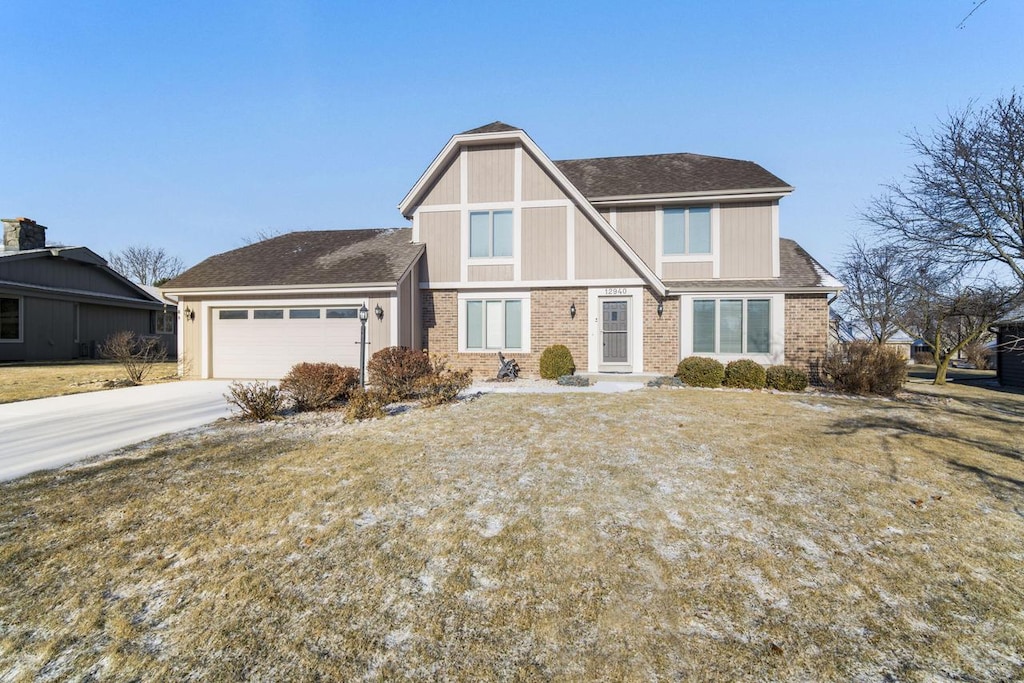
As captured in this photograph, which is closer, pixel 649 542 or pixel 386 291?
pixel 649 542

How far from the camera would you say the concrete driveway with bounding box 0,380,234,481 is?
6.00m

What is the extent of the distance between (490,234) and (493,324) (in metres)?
2.83

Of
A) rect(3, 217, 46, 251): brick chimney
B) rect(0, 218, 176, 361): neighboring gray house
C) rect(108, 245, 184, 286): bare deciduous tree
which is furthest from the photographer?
rect(108, 245, 184, 286): bare deciduous tree

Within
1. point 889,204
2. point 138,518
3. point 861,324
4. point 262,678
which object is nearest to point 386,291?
point 138,518

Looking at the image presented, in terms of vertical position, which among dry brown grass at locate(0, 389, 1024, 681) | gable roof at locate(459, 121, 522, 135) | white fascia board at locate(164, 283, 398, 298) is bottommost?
dry brown grass at locate(0, 389, 1024, 681)

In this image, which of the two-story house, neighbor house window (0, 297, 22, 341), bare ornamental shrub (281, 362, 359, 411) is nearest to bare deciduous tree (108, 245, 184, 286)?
neighbor house window (0, 297, 22, 341)

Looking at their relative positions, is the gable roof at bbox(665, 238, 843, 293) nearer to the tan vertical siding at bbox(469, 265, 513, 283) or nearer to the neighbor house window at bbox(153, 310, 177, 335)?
the tan vertical siding at bbox(469, 265, 513, 283)

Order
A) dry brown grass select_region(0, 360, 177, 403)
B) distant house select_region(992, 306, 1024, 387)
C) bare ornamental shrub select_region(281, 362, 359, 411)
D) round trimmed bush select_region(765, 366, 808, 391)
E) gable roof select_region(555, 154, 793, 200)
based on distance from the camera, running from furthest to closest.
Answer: distant house select_region(992, 306, 1024, 387) → gable roof select_region(555, 154, 793, 200) → round trimmed bush select_region(765, 366, 808, 391) → dry brown grass select_region(0, 360, 177, 403) → bare ornamental shrub select_region(281, 362, 359, 411)

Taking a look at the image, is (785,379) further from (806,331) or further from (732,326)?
(732,326)

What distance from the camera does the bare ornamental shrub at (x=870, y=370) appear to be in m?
11.5

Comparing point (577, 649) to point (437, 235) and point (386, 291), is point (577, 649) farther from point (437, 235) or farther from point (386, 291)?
point (437, 235)

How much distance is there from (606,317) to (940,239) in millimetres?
10534

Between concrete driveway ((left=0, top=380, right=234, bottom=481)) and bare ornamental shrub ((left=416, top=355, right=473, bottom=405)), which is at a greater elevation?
bare ornamental shrub ((left=416, top=355, right=473, bottom=405))

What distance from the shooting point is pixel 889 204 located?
14.6 meters
